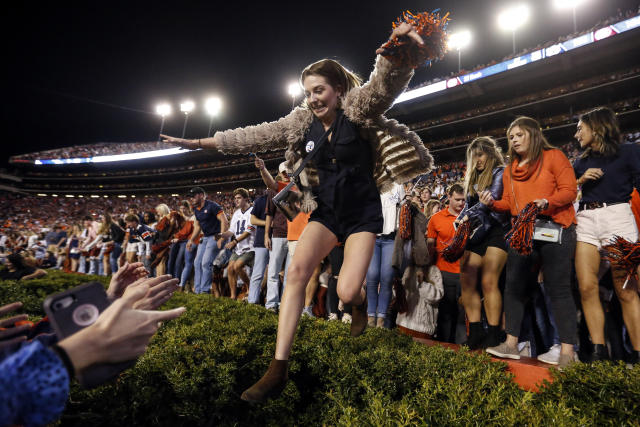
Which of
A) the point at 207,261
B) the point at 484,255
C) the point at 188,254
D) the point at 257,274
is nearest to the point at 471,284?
the point at 484,255

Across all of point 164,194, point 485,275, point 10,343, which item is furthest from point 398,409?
point 164,194

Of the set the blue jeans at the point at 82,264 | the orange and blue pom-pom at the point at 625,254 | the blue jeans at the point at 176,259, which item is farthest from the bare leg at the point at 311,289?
the blue jeans at the point at 82,264

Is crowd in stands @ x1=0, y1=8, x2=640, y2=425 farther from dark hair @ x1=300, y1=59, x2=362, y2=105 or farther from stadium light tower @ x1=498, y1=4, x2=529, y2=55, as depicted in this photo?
stadium light tower @ x1=498, y1=4, x2=529, y2=55

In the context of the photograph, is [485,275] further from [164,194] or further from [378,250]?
[164,194]

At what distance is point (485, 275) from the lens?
3.19m

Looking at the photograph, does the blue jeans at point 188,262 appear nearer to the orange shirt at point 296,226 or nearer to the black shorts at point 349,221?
the orange shirt at point 296,226

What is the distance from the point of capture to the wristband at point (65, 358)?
2.59 feet

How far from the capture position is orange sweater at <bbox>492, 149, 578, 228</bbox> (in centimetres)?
279

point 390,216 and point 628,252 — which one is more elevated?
point 390,216

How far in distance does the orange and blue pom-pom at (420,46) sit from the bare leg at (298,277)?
3.93 ft

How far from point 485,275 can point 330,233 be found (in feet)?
5.91

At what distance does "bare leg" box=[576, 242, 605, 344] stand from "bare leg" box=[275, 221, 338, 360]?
7.16 ft

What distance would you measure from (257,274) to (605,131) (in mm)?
4989

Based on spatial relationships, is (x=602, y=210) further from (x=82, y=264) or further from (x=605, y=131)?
(x=82, y=264)
